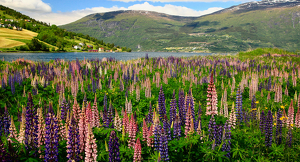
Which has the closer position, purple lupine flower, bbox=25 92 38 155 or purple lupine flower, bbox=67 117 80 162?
purple lupine flower, bbox=67 117 80 162

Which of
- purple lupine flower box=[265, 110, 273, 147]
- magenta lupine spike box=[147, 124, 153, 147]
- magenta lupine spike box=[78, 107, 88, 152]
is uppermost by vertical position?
magenta lupine spike box=[78, 107, 88, 152]

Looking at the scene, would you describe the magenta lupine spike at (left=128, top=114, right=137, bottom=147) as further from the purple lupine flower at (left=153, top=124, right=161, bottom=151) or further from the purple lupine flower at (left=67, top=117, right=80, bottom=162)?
the purple lupine flower at (left=67, top=117, right=80, bottom=162)

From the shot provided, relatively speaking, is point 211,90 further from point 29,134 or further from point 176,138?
point 29,134

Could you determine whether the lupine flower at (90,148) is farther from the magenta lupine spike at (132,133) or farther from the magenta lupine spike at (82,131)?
the magenta lupine spike at (132,133)

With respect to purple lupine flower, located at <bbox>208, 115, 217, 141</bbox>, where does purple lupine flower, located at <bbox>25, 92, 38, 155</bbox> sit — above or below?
above

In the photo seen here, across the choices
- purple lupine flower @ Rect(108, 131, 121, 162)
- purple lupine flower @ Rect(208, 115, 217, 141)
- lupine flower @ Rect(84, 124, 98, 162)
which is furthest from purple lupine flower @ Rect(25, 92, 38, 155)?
purple lupine flower @ Rect(208, 115, 217, 141)

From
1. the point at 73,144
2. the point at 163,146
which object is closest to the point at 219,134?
the point at 163,146

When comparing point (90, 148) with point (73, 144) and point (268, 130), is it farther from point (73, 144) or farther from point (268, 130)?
point (268, 130)

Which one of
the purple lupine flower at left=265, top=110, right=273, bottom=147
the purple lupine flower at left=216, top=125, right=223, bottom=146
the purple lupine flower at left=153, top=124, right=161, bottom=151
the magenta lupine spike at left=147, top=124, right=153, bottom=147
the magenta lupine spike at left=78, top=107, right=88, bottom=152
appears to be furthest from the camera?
the purple lupine flower at left=265, top=110, right=273, bottom=147

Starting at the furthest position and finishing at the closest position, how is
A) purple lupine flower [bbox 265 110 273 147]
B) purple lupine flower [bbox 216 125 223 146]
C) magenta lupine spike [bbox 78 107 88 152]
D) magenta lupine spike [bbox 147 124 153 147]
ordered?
purple lupine flower [bbox 265 110 273 147]
purple lupine flower [bbox 216 125 223 146]
magenta lupine spike [bbox 147 124 153 147]
magenta lupine spike [bbox 78 107 88 152]

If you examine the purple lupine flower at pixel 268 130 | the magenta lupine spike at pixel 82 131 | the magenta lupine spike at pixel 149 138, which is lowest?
the purple lupine flower at pixel 268 130

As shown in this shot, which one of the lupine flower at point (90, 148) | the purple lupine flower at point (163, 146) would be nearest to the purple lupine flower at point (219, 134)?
the purple lupine flower at point (163, 146)

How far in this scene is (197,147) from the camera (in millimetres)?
3908

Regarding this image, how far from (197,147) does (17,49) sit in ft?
409
